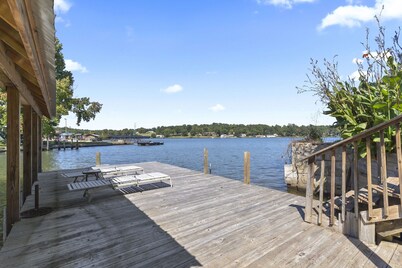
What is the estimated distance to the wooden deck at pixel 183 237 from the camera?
280 cm

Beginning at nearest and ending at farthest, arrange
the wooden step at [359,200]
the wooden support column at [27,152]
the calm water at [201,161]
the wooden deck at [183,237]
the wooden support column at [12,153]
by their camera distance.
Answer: the wooden deck at [183,237] < the wooden step at [359,200] < the wooden support column at [12,153] < the wooden support column at [27,152] < the calm water at [201,161]

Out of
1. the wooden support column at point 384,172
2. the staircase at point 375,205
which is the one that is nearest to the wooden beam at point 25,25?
the staircase at point 375,205

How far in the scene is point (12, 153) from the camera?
13.1ft

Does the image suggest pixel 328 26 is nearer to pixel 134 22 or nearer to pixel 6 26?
pixel 134 22

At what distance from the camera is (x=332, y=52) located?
6062mm

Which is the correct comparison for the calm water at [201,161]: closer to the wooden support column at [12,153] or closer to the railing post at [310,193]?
the wooden support column at [12,153]

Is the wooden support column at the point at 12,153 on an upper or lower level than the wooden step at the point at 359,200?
upper

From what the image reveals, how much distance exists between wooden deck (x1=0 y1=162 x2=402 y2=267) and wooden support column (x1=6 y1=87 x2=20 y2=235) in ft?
1.13

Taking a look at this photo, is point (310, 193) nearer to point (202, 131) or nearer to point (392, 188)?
point (392, 188)

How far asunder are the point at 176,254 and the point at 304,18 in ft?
31.8

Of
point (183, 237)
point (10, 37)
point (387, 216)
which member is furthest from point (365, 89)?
point (10, 37)

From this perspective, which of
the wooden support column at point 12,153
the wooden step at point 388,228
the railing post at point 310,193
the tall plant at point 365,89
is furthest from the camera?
the tall plant at point 365,89

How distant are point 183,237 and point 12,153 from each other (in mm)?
3268

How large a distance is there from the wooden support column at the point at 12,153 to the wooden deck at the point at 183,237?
1.13ft
